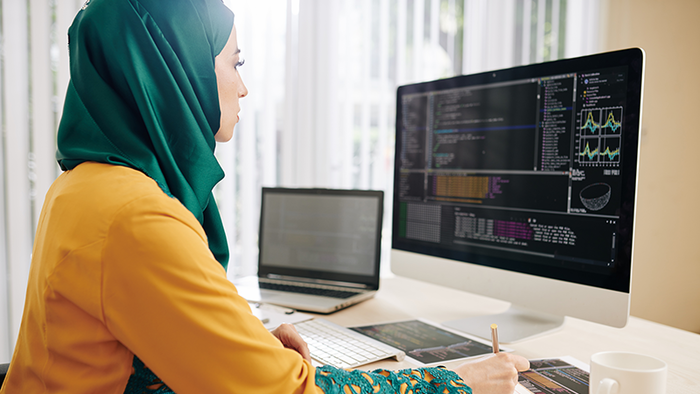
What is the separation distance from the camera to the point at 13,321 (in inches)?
66.9

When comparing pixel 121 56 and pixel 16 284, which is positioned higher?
pixel 121 56

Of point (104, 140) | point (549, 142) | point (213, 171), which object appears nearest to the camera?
point (104, 140)

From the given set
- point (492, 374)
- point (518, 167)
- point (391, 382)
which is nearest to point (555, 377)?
point (492, 374)

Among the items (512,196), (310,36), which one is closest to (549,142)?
(512,196)

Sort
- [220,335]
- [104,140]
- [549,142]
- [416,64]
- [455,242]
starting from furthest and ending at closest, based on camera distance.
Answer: [416,64] < [455,242] < [549,142] < [104,140] < [220,335]

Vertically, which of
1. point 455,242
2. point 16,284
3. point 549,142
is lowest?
point 16,284

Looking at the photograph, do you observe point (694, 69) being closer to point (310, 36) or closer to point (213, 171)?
point (310, 36)

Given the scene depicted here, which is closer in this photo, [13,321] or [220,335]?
[220,335]

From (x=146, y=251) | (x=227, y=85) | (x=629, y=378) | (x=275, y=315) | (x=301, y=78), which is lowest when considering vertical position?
(x=275, y=315)

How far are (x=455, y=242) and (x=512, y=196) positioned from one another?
0.20 meters

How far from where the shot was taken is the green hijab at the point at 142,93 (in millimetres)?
643

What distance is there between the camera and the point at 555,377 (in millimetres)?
786

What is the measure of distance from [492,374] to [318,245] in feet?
2.71

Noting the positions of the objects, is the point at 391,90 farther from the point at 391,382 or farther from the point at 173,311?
the point at 173,311
